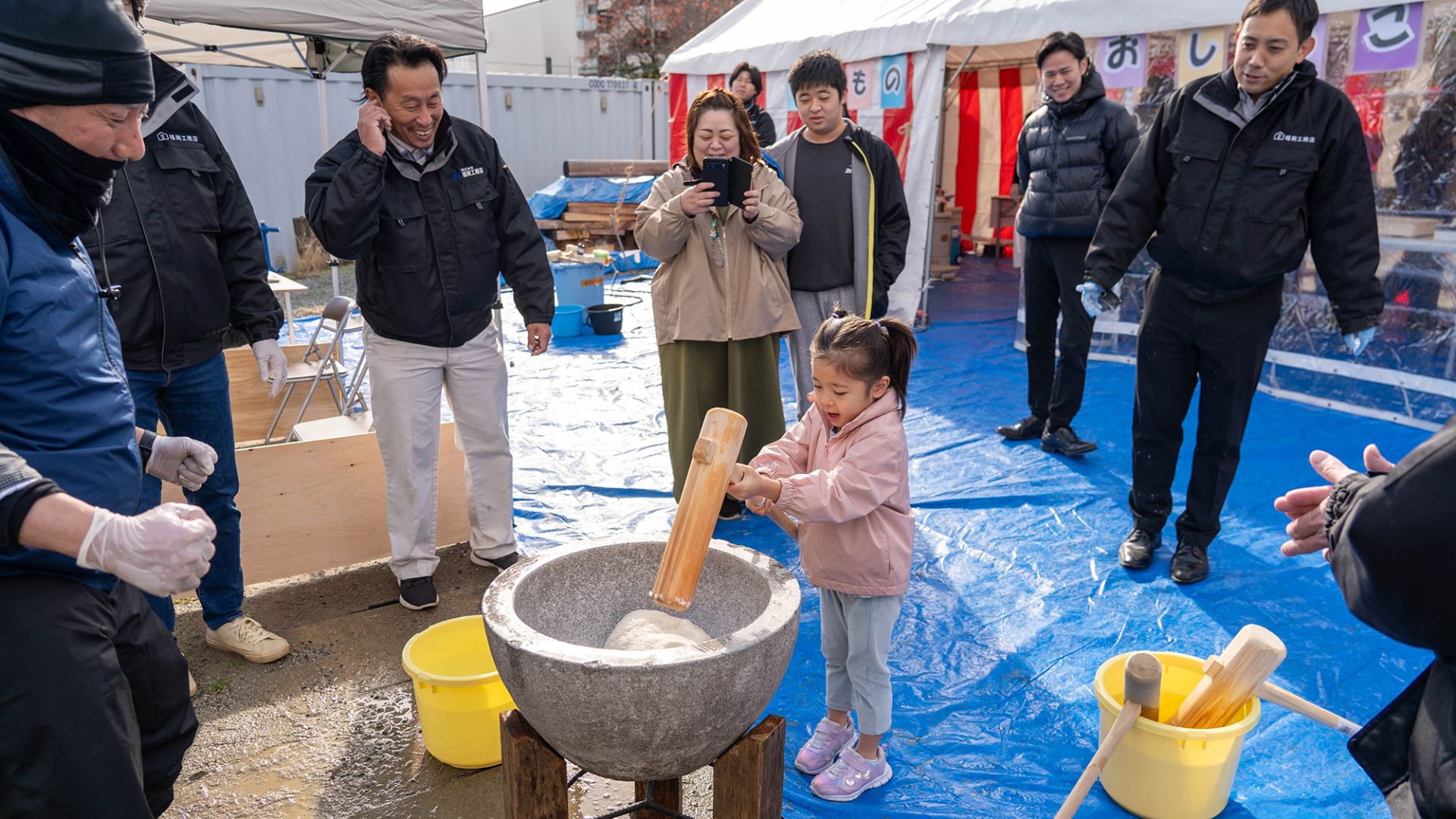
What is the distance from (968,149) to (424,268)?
9646 mm

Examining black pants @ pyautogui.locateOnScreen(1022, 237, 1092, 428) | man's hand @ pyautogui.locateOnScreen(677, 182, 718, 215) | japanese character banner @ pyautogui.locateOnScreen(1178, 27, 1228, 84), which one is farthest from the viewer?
japanese character banner @ pyautogui.locateOnScreen(1178, 27, 1228, 84)

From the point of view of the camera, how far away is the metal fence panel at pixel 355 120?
449 inches

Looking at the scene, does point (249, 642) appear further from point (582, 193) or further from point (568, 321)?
point (582, 193)

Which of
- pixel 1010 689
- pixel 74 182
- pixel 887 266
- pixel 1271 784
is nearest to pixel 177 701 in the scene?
pixel 74 182

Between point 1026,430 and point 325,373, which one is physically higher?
point 325,373

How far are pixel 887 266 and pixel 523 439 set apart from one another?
2.33 metres

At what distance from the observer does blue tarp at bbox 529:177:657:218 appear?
11.8 m

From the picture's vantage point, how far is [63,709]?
145 centimetres

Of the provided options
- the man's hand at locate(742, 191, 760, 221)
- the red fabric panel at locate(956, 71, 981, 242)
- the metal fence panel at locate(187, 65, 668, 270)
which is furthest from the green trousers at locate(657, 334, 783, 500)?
the red fabric panel at locate(956, 71, 981, 242)

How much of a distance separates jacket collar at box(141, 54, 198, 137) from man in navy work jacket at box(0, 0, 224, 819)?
3.96 ft

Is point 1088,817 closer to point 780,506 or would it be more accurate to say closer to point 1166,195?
point 780,506

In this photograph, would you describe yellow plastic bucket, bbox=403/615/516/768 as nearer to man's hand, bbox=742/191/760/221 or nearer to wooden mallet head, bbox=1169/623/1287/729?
wooden mallet head, bbox=1169/623/1287/729

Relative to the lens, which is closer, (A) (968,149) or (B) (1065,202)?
(B) (1065,202)

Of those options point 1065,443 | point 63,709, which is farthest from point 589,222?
point 63,709
